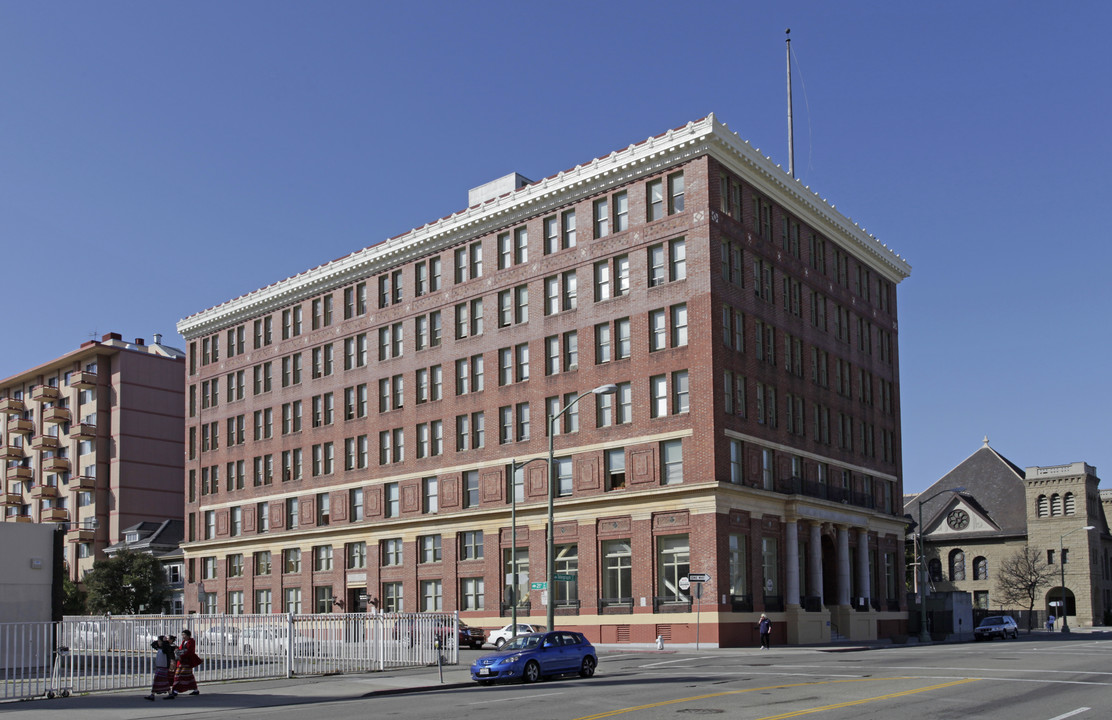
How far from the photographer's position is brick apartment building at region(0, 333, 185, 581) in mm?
103062

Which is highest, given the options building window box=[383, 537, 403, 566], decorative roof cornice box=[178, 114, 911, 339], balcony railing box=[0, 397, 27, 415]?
decorative roof cornice box=[178, 114, 911, 339]

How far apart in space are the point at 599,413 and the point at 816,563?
47.6 ft

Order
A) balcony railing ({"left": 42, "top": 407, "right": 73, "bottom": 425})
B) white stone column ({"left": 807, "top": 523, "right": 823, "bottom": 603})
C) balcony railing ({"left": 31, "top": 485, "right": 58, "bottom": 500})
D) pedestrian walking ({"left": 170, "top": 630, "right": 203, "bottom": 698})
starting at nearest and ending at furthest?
pedestrian walking ({"left": 170, "top": 630, "right": 203, "bottom": 698}), white stone column ({"left": 807, "top": 523, "right": 823, "bottom": 603}), balcony railing ({"left": 42, "top": 407, "right": 73, "bottom": 425}), balcony railing ({"left": 31, "top": 485, "right": 58, "bottom": 500})

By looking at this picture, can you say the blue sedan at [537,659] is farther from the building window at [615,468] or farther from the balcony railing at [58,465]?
the balcony railing at [58,465]

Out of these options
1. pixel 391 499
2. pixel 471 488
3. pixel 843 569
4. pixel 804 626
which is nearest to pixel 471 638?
pixel 471 488

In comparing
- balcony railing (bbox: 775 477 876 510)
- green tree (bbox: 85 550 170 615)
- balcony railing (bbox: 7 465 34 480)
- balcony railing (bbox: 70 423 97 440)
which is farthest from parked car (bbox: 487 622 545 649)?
balcony railing (bbox: 7 465 34 480)

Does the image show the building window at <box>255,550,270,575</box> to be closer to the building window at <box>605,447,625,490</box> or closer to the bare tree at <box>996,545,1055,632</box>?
the building window at <box>605,447,625,490</box>

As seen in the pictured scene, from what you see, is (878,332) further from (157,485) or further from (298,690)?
(157,485)

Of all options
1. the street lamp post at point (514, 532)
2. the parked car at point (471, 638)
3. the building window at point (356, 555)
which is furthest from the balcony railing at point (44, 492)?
the parked car at point (471, 638)

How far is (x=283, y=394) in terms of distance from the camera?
263 feet

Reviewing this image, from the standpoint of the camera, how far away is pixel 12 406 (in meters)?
114

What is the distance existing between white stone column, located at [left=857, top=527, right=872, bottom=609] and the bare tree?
48.4 metres

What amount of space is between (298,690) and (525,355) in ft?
116

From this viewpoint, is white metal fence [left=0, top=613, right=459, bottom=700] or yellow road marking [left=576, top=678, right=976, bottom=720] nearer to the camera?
yellow road marking [left=576, top=678, right=976, bottom=720]
